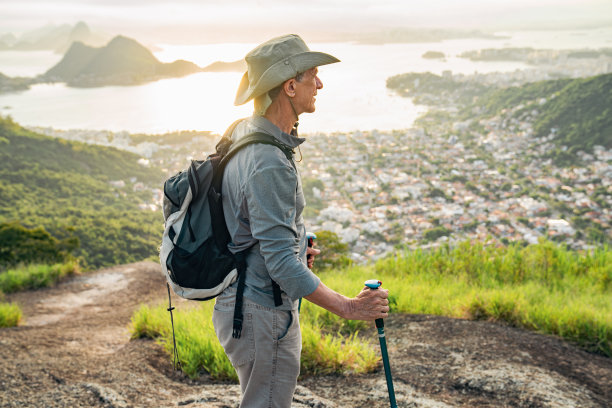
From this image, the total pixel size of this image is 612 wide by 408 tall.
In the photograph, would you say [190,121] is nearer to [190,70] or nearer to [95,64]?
[190,70]

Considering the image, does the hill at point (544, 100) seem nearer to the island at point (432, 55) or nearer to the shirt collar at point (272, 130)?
the island at point (432, 55)

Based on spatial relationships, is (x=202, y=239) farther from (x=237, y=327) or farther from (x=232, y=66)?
(x=232, y=66)

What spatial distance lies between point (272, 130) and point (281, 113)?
0.28 ft

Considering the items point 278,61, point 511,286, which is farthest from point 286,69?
point 511,286

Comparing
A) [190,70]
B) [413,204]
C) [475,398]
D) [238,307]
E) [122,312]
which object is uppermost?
[190,70]

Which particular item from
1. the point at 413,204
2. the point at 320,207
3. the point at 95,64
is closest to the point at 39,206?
the point at 320,207

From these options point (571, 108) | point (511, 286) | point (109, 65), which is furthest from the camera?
point (109, 65)

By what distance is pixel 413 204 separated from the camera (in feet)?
99.0

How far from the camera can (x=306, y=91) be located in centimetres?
168

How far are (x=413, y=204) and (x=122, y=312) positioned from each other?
25645 millimetres

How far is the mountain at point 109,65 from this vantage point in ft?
227

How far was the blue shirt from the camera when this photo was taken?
151 centimetres

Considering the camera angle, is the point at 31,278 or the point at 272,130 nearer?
the point at 272,130

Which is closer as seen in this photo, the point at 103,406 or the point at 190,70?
the point at 103,406
